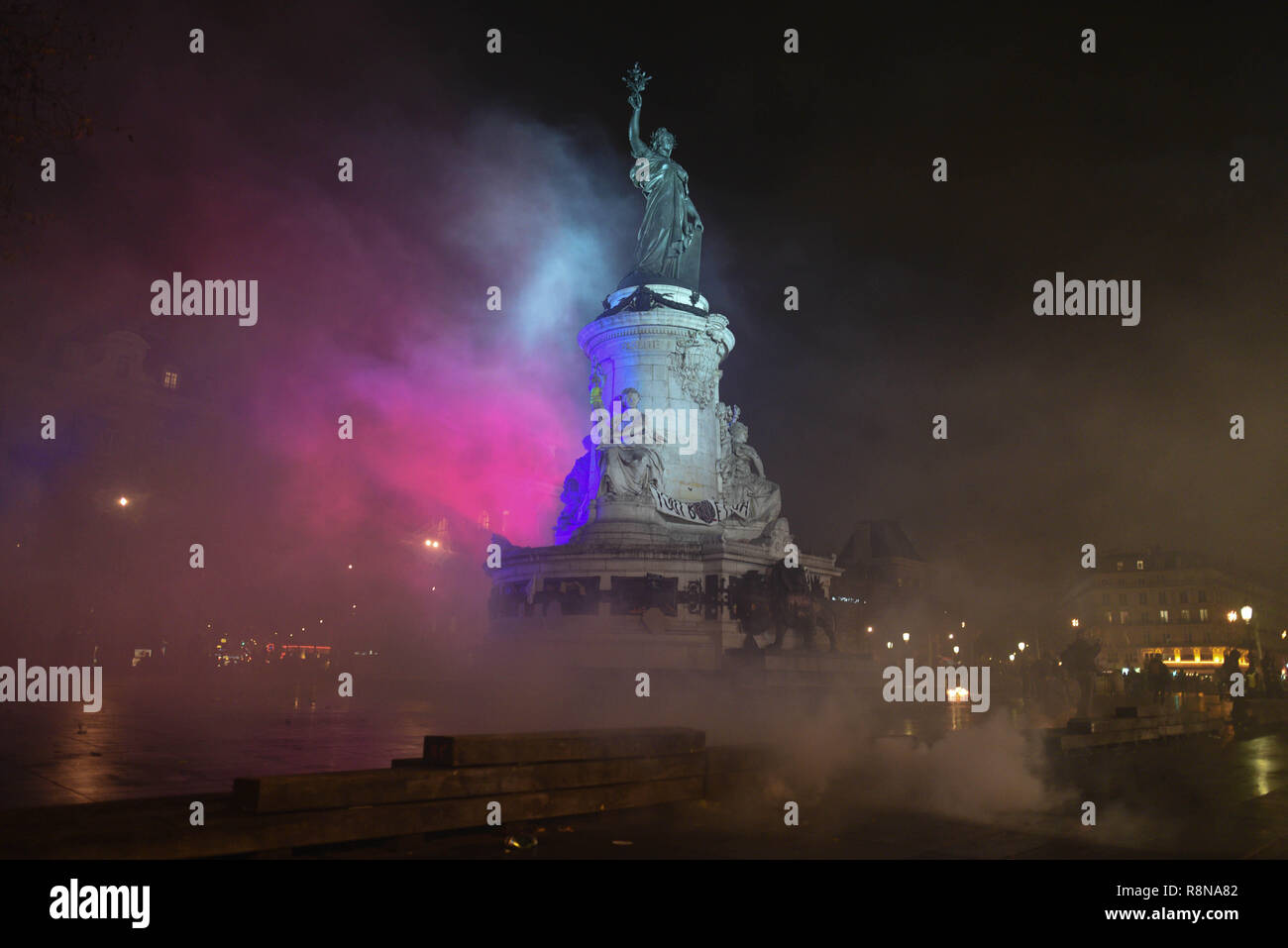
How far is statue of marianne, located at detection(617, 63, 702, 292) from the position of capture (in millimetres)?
47688

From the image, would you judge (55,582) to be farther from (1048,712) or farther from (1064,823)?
(1064,823)

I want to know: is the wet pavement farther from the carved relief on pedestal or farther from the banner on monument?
the carved relief on pedestal

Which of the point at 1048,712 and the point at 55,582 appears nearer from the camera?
the point at 1048,712

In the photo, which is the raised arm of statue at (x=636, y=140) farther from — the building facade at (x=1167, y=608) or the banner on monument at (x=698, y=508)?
the building facade at (x=1167, y=608)

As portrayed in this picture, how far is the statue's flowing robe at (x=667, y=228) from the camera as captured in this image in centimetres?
4778

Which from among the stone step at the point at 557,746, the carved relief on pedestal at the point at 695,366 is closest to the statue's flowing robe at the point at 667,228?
the carved relief on pedestal at the point at 695,366

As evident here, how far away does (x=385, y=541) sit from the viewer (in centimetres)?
6375

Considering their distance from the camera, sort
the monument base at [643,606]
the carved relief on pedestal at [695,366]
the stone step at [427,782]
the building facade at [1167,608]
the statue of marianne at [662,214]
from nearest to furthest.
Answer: the stone step at [427,782] < the monument base at [643,606] < the carved relief on pedestal at [695,366] < the statue of marianne at [662,214] < the building facade at [1167,608]

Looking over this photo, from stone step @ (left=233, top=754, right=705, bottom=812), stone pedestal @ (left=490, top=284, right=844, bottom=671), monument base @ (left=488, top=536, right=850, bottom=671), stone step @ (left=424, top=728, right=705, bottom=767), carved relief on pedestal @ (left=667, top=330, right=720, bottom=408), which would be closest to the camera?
stone step @ (left=233, top=754, right=705, bottom=812)

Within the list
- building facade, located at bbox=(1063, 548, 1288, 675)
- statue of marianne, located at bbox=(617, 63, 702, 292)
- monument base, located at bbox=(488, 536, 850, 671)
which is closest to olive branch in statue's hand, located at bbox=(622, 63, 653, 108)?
statue of marianne, located at bbox=(617, 63, 702, 292)
